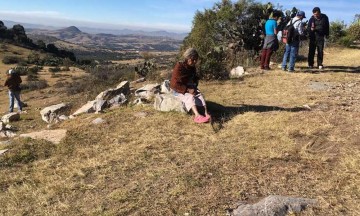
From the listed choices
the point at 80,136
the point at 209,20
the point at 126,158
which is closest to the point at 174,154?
the point at 126,158

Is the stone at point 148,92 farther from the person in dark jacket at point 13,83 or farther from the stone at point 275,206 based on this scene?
the person in dark jacket at point 13,83

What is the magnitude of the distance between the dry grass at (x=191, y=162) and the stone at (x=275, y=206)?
167mm

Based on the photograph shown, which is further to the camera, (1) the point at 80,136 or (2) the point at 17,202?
(1) the point at 80,136

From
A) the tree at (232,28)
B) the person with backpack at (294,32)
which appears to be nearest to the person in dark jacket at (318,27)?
the person with backpack at (294,32)

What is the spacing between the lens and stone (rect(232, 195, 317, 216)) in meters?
4.38

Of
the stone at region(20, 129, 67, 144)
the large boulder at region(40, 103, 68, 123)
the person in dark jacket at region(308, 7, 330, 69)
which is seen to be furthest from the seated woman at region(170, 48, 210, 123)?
the person in dark jacket at region(308, 7, 330, 69)

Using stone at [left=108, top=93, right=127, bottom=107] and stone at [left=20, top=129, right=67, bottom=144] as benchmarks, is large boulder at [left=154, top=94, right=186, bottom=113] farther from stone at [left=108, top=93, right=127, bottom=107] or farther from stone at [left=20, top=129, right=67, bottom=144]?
stone at [left=20, top=129, right=67, bottom=144]

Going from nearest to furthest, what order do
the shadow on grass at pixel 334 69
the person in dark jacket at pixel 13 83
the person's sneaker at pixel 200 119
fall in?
the person's sneaker at pixel 200 119 < the shadow on grass at pixel 334 69 < the person in dark jacket at pixel 13 83

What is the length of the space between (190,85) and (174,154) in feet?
7.42

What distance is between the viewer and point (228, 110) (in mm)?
8688

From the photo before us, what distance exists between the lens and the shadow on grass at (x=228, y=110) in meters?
8.03

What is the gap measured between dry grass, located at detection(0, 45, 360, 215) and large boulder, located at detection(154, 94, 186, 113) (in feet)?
0.65

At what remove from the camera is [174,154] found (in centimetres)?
636

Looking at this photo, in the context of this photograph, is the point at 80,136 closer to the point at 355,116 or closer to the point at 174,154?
the point at 174,154
